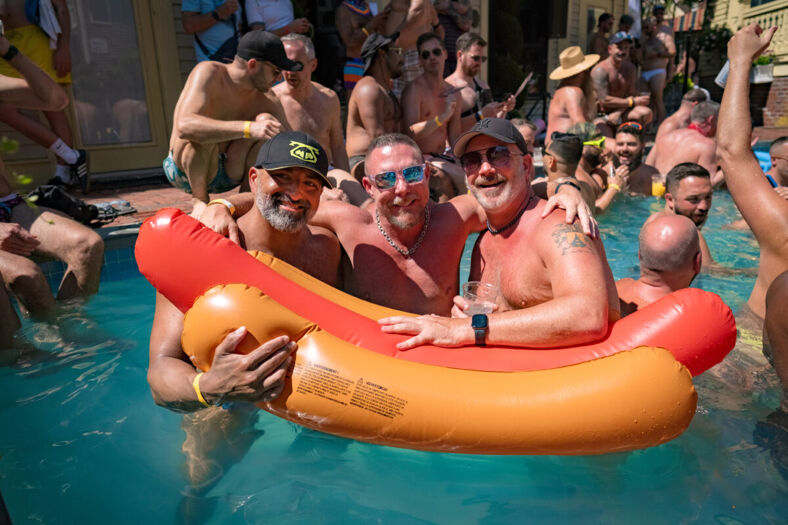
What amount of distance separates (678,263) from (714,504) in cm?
129

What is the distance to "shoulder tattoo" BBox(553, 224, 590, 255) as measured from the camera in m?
2.48

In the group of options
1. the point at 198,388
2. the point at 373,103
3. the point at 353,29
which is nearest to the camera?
the point at 198,388

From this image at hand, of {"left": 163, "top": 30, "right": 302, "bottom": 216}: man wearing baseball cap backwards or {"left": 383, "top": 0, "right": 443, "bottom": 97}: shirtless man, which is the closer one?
{"left": 163, "top": 30, "right": 302, "bottom": 216}: man wearing baseball cap backwards

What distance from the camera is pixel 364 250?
10.8ft

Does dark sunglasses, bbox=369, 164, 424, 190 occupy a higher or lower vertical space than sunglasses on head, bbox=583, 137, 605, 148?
higher

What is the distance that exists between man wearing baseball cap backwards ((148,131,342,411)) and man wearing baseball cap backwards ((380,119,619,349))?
592 mm

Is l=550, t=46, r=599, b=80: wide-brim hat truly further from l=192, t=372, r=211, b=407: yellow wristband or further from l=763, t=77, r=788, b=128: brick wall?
l=763, t=77, r=788, b=128: brick wall

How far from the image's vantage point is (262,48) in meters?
4.41

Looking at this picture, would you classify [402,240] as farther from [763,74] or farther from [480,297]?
[763,74]

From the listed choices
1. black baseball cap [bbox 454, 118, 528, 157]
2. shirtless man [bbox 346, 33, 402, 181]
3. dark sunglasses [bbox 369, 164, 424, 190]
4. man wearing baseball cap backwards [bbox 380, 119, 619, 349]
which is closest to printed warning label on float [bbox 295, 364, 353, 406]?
man wearing baseball cap backwards [bbox 380, 119, 619, 349]

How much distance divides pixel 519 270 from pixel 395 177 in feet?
2.66

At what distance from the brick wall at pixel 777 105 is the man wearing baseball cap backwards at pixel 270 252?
17302 mm

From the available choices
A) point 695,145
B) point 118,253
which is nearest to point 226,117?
point 118,253

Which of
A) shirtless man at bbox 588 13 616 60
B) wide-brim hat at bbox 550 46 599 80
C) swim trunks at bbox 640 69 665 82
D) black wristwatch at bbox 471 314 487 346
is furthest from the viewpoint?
A: shirtless man at bbox 588 13 616 60
